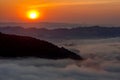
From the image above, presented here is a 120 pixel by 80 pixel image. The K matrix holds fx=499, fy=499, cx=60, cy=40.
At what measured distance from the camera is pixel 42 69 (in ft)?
404

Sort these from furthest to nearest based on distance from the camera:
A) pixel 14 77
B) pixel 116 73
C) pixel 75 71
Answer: pixel 116 73 → pixel 75 71 → pixel 14 77

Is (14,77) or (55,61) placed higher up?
(55,61)

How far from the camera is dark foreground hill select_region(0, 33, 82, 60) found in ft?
414

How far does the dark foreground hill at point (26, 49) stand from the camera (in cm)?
12606

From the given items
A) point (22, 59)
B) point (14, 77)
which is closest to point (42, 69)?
point (22, 59)

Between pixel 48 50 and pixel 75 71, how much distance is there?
1258 cm

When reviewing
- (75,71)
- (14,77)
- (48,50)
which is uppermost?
(48,50)

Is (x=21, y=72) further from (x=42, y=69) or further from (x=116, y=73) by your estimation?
(x=116, y=73)

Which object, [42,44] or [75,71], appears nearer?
[75,71]

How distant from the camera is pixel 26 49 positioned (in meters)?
129

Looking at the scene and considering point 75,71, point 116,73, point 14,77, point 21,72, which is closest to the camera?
point 14,77

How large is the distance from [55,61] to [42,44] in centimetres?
754

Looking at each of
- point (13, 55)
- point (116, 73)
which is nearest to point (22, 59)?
point (13, 55)

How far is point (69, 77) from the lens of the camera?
111438 mm
